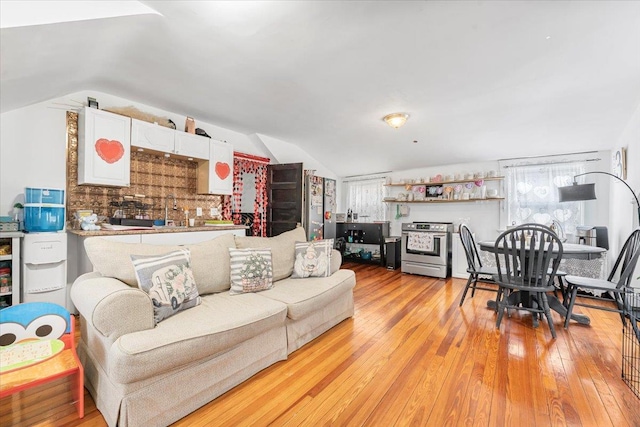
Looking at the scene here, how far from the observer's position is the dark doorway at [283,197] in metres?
4.71

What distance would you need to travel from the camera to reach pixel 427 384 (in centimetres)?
179

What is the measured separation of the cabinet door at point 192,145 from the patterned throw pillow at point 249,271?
78.3 inches

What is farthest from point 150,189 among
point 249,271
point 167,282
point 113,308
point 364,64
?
point 364,64

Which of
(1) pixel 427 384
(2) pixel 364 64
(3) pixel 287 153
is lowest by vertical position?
(1) pixel 427 384

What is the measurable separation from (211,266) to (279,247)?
747 mm

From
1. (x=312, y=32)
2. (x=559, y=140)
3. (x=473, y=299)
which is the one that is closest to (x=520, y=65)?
(x=312, y=32)

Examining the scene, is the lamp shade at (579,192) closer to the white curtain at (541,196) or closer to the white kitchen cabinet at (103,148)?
the white curtain at (541,196)

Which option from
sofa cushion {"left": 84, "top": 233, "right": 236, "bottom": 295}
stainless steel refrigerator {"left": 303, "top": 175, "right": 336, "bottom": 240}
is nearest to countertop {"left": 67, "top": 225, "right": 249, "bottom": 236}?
sofa cushion {"left": 84, "top": 233, "right": 236, "bottom": 295}

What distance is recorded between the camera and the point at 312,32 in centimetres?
205

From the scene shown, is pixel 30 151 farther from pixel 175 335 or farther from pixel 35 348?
pixel 175 335

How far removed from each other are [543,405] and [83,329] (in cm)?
284

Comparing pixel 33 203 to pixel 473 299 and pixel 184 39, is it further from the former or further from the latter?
pixel 473 299

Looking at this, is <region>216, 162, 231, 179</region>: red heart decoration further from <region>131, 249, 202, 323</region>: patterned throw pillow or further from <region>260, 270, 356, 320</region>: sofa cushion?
<region>131, 249, 202, 323</region>: patterned throw pillow

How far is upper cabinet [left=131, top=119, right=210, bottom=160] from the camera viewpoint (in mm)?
3232
